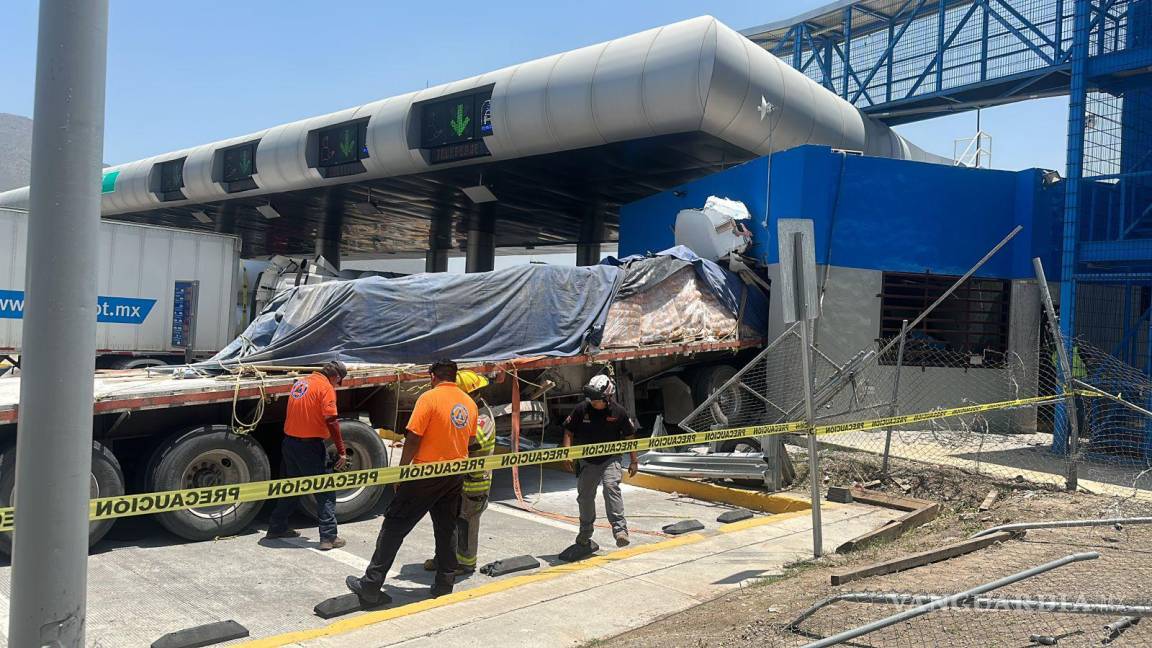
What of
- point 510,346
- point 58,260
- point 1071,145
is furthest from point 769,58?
point 58,260

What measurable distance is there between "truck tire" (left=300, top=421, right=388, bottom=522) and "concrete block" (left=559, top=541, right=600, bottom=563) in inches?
87.2

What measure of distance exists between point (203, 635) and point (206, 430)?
9.67 ft

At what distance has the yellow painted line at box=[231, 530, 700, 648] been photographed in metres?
5.38

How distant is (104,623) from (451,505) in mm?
2342

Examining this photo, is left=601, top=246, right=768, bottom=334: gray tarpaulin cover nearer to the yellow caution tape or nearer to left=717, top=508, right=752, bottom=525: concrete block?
left=717, top=508, right=752, bottom=525: concrete block

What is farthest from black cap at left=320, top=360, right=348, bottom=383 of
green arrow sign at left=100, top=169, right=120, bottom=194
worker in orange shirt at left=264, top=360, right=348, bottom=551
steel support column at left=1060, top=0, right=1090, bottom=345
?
green arrow sign at left=100, top=169, right=120, bottom=194

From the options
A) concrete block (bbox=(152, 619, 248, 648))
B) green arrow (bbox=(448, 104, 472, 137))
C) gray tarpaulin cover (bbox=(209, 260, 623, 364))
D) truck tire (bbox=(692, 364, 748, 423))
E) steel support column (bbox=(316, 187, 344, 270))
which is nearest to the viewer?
concrete block (bbox=(152, 619, 248, 648))

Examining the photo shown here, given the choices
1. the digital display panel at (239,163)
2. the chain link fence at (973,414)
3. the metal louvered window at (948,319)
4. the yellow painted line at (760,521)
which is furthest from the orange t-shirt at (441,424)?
the digital display panel at (239,163)

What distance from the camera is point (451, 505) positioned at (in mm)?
6492

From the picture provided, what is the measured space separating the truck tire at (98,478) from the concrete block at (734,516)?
5.70 meters

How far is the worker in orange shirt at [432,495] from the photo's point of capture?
625 centimetres

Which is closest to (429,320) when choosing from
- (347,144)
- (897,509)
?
(897,509)

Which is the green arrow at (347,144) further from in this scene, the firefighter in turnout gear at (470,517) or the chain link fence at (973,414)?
the firefighter in turnout gear at (470,517)

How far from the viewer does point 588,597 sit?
6.30 metres
